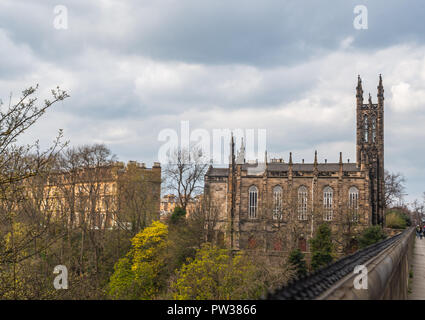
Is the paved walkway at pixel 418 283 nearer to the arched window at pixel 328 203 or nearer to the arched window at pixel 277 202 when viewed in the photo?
the arched window at pixel 277 202

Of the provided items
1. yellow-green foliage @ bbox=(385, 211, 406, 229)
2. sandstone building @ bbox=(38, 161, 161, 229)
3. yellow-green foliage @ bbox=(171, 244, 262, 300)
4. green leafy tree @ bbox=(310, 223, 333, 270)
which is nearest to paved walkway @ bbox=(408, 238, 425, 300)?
yellow-green foliage @ bbox=(171, 244, 262, 300)

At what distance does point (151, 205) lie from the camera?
2130 inches

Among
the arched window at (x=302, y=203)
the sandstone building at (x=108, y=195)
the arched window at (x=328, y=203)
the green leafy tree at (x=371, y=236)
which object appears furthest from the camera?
the arched window at (x=328, y=203)

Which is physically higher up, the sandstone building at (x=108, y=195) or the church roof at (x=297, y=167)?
the church roof at (x=297, y=167)

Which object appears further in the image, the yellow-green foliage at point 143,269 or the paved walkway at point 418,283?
the yellow-green foliage at point 143,269

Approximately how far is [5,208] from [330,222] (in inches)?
1982

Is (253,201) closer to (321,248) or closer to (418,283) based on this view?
(321,248)

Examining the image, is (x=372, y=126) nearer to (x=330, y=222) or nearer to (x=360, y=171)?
(x=360, y=171)

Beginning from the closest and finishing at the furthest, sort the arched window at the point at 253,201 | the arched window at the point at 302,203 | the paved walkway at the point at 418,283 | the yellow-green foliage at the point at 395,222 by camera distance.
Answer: the paved walkway at the point at 418,283 → the arched window at the point at 302,203 → the arched window at the point at 253,201 → the yellow-green foliage at the point at 395,222

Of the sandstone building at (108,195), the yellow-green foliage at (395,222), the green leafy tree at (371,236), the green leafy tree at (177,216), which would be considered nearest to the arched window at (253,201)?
the green leafy tree at (177,216)

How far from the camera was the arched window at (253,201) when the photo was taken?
60.4 m

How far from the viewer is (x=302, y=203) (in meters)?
59.8

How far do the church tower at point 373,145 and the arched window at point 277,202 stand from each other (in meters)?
12.2
